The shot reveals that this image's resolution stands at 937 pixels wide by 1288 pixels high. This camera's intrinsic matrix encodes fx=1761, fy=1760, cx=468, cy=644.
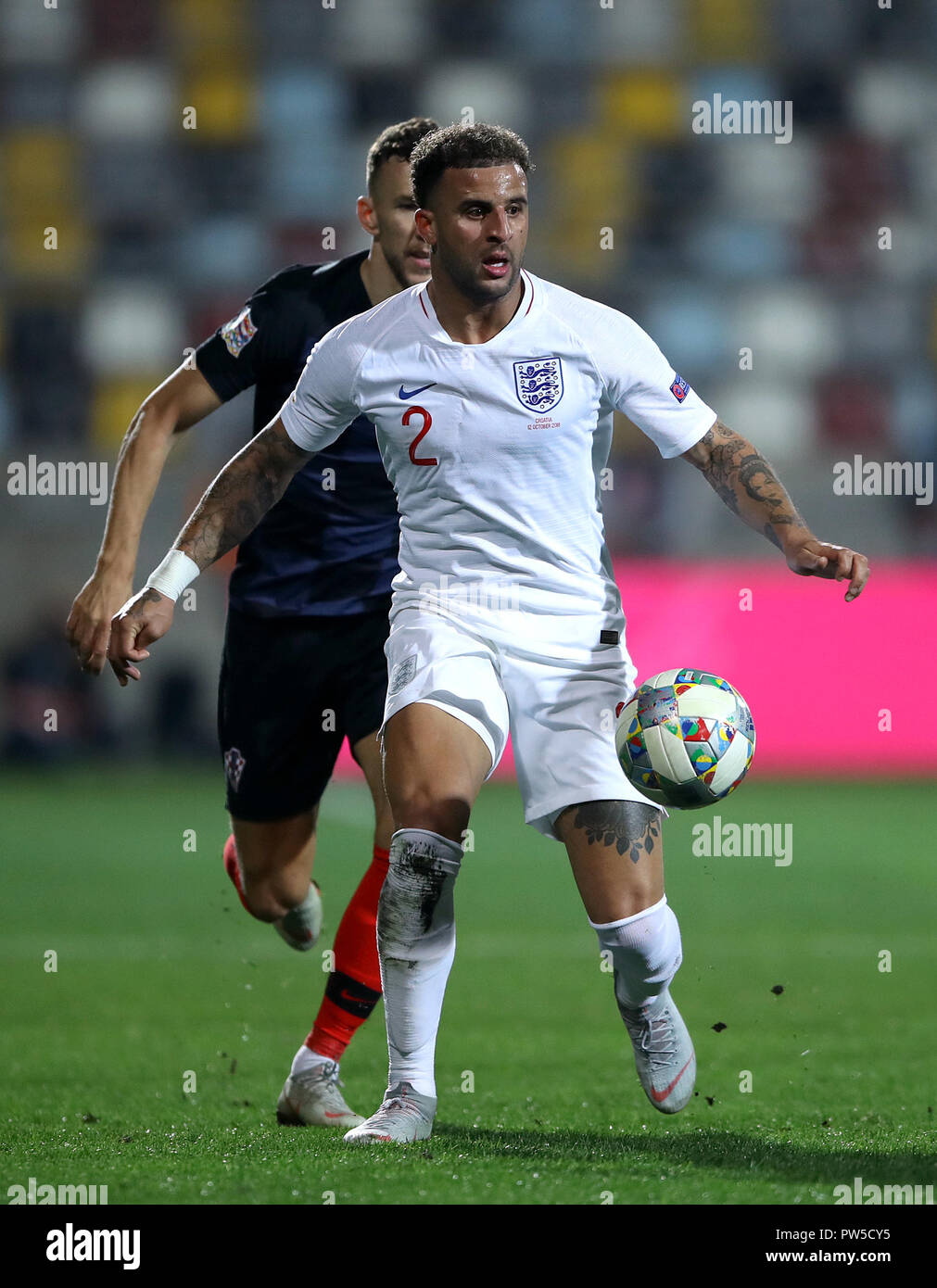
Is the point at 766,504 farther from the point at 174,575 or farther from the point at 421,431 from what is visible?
the point at 174,575

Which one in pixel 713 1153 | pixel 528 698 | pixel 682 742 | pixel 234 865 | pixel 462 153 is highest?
pixel 462 153

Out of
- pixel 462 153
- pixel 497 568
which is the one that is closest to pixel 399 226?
pixel 462 153

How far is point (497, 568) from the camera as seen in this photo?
4160 mm

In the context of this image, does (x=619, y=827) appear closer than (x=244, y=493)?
Yes

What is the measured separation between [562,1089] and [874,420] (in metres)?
13.6

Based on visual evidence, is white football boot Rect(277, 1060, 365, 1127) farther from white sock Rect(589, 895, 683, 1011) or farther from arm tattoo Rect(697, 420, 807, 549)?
arm tattoo Rect(697, 420, 807, 549)

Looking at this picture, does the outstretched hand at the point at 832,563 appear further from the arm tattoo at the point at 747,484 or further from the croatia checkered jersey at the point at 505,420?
the croatia checkered jersey at the point at 505,420

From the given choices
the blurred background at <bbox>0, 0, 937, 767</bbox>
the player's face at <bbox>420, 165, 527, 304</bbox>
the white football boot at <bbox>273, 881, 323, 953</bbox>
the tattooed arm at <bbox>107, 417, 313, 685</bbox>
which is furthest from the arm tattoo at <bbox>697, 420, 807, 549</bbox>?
the blurred background at <bbox>0, 0, 937, 767</bbox>

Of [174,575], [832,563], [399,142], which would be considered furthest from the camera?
[399,142]

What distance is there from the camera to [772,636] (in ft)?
44.9

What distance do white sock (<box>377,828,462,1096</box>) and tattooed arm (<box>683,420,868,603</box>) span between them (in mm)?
1021

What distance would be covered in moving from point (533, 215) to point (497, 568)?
15408 mm
